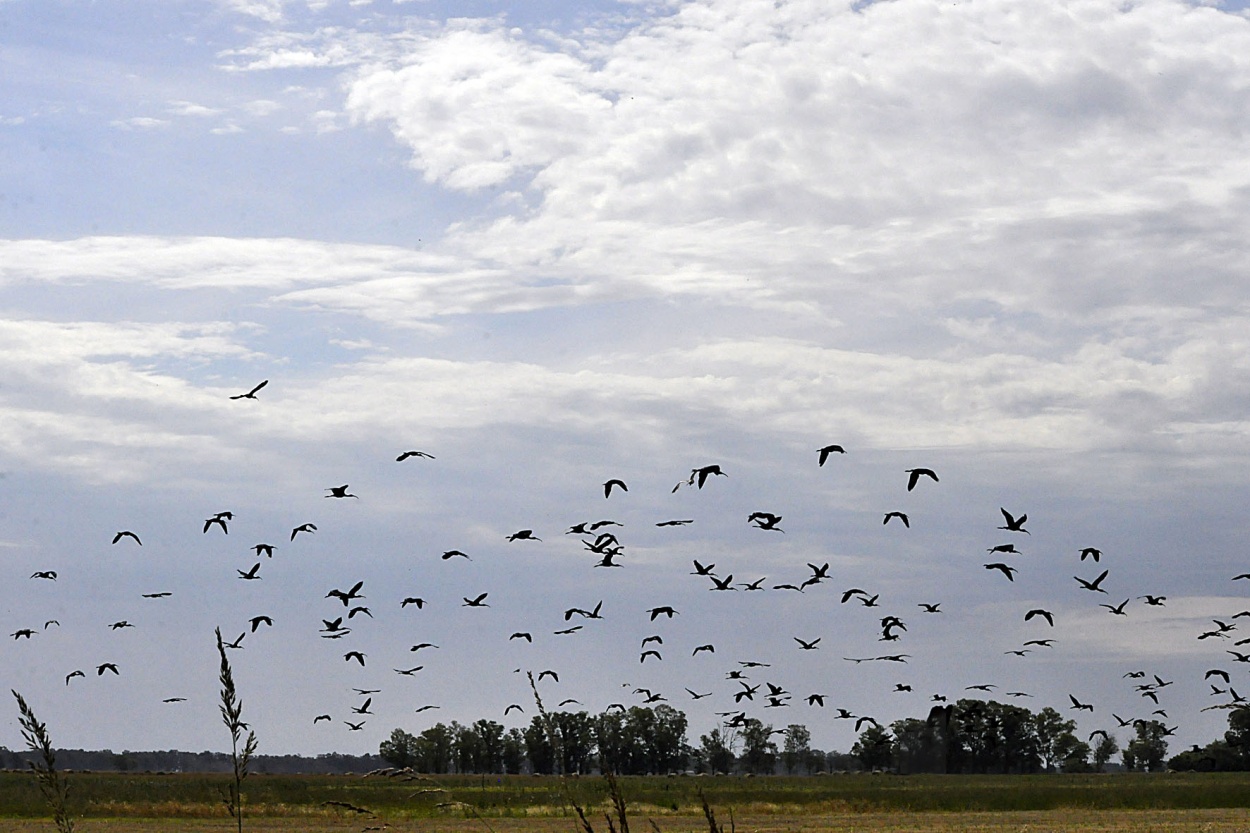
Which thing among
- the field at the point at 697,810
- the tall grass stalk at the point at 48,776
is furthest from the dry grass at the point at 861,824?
the tall grass stalk at the point at 48,776

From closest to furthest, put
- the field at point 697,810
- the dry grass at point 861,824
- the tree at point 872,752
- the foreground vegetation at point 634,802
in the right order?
the dry grass at point 861,824 < the field at point 697,810 < the foreground vegetation at point 634,802 < the tree at point 872,752

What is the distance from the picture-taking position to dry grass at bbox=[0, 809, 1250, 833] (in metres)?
44.5

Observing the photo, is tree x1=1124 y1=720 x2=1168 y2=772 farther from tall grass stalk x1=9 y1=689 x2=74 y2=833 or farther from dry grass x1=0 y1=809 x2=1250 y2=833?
tall grass stalk x1=9 y1=689 x2=74 y2=833

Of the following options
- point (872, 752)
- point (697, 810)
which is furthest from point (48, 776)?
point (872, 752)

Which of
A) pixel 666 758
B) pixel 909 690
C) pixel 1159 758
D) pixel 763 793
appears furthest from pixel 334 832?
pixel 1159 758

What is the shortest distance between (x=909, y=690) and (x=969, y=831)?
5352 mm

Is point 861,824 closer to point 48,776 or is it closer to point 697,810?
point 697,810

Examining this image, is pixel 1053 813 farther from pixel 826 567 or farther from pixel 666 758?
pixel 666 758

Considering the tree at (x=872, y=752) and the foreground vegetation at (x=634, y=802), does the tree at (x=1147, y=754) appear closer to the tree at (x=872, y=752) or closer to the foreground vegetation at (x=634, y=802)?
the tree at (x=872, y=752)

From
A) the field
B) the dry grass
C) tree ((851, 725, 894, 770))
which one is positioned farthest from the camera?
tree ((851, 725, 894, 770))

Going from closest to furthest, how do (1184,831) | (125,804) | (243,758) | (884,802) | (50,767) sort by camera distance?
(50,767), (243,758), (1184,831), (125,804), (884,802)

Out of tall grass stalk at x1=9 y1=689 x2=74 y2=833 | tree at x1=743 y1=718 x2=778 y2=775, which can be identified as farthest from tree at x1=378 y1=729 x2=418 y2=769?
tall grass stalk at x1=9 y1=689 x2=74 y2=833

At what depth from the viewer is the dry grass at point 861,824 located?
44.5 meters

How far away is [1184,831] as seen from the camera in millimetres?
41594
